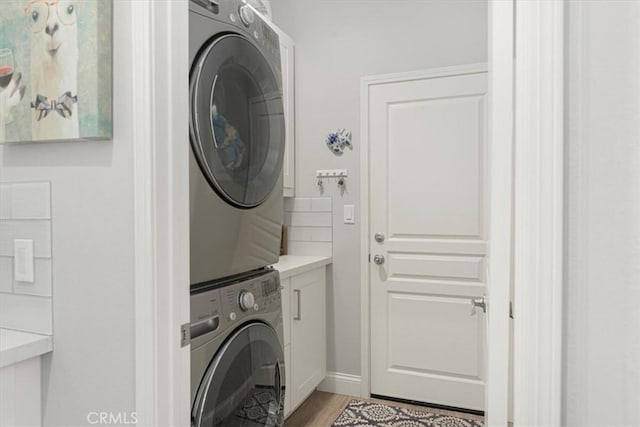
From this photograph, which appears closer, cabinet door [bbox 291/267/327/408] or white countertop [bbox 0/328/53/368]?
white countertop [bbox 0/328/53/368]

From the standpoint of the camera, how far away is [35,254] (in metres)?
1.08

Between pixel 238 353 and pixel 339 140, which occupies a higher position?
pixel 339 140

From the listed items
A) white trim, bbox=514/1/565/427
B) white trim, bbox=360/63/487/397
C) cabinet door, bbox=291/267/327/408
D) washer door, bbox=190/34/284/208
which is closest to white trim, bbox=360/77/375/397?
white trim, bbox=360/63/487/397

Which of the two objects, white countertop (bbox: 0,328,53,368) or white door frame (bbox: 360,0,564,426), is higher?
white door frame (bbox: 360,0,564,426)

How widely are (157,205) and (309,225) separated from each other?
2.11 meters

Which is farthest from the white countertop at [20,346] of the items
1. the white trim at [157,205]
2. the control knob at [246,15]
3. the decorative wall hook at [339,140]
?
the decorative wall hook at [339,140]

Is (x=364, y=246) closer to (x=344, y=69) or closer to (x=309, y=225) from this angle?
(x=309, y=225)

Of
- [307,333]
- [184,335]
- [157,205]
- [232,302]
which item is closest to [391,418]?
[307,333]

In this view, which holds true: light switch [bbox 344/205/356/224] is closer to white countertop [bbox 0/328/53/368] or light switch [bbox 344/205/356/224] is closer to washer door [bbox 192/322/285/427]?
washer door [bbox 192/322/285/427]

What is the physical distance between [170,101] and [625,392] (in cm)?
95

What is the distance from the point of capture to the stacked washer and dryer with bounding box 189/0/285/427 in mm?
1240

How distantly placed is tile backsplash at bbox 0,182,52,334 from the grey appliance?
368mm

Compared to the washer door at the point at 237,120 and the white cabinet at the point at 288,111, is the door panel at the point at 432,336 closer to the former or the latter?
the white cabinet at the point at 288,111

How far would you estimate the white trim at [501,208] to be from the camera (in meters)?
0.64
